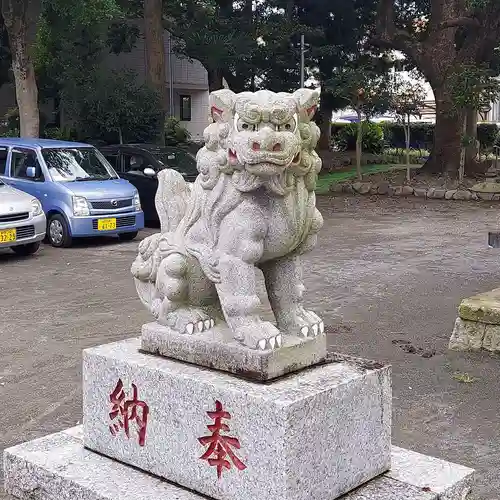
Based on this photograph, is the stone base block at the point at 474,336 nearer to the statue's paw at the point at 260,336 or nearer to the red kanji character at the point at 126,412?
the statue's paw at the point at 260,336

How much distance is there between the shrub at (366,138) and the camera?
27828 millimetres

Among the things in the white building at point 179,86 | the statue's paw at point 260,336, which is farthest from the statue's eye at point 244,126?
the white building at point 179,86

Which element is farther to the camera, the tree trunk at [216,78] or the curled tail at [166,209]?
the tree trunk at [216,78]

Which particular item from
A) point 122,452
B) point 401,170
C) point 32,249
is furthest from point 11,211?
point 401,170

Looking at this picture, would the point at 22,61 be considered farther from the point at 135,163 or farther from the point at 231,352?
the point at 231,352

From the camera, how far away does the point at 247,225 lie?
124 inches

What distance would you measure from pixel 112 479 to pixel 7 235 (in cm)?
759

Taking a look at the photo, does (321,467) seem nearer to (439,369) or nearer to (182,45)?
(439,369)

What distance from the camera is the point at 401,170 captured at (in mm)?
22359

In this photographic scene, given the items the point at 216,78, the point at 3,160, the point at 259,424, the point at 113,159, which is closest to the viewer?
the point at 259,424

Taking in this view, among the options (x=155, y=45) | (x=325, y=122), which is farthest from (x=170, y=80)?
(x=155, y=45)

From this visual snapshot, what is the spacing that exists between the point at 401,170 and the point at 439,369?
55.8 feet

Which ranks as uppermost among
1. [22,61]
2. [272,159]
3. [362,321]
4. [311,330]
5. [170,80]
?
[170,80]

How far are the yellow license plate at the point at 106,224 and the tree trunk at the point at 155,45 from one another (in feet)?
23.3
